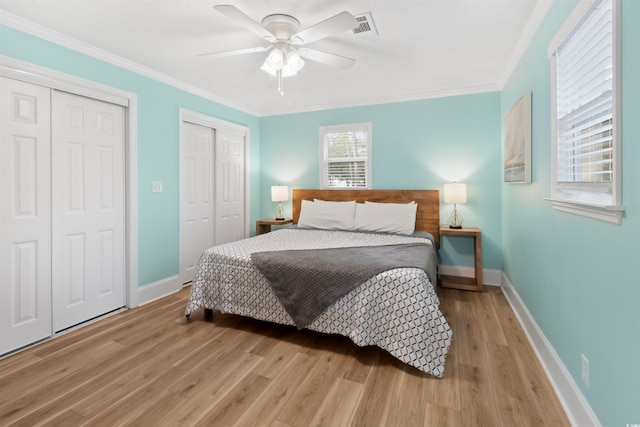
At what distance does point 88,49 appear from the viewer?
8.95 feet

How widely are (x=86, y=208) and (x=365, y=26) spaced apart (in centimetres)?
278

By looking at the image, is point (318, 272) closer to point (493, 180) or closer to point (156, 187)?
point (156, 187)

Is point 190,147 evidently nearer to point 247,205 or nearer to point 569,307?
point 247,205

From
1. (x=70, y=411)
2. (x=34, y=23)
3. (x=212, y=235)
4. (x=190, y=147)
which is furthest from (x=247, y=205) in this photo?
(x=70, y=411)

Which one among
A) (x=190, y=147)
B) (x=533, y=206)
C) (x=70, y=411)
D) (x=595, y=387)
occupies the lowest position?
(x=70, y=411)

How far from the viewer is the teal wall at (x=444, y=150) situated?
3.85m

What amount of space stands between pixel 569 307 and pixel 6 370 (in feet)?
11.3

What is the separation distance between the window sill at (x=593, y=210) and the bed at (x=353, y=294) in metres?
0.87

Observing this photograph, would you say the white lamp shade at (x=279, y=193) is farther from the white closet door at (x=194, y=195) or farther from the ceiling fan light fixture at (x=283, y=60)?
the ceiling fan light fixture at (x=283, y=60)

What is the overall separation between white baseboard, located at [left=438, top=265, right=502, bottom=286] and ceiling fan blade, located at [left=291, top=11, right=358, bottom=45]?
10.1 feet

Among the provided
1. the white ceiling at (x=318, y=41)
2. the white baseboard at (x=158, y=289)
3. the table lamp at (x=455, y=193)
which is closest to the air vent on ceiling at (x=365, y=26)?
the white ceiling at (x=318, y=41)

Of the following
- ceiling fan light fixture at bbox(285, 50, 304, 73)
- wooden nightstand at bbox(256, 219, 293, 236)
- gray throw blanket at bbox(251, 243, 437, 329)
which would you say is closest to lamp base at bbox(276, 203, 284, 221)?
wooden nightstand at bbox(256, 219, 293, 236)

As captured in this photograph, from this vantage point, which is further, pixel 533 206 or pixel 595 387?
pixel 533 206

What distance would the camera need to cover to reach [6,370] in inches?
82.2
